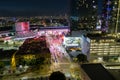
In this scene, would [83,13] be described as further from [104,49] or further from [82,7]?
[104,49]

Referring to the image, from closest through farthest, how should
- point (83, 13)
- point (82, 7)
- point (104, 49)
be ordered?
point (104, 49)
point (82, 7)
point (83, 13)

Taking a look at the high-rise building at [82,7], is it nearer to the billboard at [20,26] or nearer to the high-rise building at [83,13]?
the high-rise building at [83,13]

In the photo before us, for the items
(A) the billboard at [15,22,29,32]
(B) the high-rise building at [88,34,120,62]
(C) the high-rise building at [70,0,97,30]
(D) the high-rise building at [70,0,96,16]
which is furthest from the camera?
(D) the high-rise building at [70,0,96,16]

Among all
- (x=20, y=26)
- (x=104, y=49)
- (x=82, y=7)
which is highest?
(x=82, y=7)

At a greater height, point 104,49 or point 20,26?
point 20,26

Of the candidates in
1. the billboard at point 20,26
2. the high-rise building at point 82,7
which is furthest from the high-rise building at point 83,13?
the billboard at point 20,26

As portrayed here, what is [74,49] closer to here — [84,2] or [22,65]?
[22,65]

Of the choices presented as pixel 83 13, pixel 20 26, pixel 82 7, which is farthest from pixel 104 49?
pixel 83 13

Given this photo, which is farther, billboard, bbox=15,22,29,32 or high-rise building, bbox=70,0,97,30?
high-rise building, bbox=70,0,97,30

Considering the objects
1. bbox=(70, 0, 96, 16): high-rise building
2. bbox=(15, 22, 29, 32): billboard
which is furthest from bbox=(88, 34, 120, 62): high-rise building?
bbox=(70, 0, 96, 16): high-rise building

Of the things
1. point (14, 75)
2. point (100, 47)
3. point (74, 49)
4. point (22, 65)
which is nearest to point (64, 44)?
point (74, 49)

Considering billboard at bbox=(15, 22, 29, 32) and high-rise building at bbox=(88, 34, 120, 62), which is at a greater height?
billboard at bbox=(15, 22, 29, 32)

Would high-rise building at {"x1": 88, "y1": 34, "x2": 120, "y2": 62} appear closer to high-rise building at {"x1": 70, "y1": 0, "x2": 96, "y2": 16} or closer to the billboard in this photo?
the billboard
